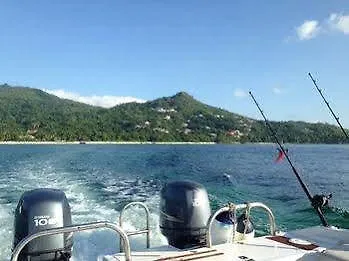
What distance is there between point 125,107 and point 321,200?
18863 cm

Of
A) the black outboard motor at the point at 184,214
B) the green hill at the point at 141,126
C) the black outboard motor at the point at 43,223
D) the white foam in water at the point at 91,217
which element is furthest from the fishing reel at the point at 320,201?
the green hill at the point at 141,126

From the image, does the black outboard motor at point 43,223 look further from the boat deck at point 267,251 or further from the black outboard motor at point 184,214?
the black outboard motor at point 184,214

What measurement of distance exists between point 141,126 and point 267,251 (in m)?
159

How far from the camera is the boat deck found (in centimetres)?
434

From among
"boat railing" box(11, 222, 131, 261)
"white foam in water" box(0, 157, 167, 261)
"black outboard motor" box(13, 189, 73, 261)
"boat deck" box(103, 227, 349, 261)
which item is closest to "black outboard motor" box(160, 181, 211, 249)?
"boat deck" box(103, 227, 349, 261)

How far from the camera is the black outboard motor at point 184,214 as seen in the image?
5535 mm

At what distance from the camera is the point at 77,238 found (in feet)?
29.6

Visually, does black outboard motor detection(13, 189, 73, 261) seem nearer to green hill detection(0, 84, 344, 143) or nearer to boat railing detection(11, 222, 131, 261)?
boat railing detection(11, 222, 131, 261)

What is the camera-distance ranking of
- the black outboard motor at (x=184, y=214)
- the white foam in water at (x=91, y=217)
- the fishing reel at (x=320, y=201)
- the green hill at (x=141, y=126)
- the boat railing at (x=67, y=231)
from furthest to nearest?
the green hill at (x=141, y=126), the white foam in water at (x=91, y=217), the fishing reel at (x=320, y=201), the black outboard motor at (x=184, y=214), the boat railing at (x=67, y=231)

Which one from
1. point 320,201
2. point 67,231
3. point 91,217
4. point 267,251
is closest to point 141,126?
point 91,217

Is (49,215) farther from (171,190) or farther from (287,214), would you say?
(287,214)

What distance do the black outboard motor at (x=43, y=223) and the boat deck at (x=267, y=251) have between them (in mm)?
735

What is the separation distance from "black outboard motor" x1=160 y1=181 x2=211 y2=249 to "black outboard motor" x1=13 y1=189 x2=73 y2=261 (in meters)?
1.34

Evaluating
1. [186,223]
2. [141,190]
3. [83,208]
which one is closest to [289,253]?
[186,223]
